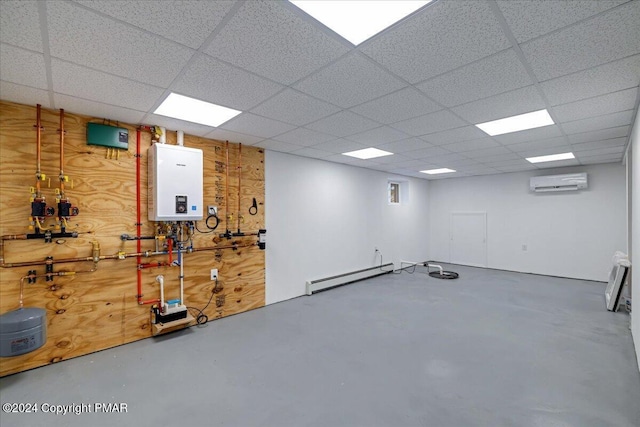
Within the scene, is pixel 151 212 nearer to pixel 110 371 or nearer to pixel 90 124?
pixel 90 124

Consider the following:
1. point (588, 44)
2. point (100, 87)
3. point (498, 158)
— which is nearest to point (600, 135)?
point (498, 158)

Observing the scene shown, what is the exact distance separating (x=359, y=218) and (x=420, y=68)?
433cm

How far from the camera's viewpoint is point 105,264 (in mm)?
3025

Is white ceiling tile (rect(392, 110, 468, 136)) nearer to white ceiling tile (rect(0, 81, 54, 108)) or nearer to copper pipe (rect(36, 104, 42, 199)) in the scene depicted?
white ceiling tile (rect(0, 81, 54, 108))

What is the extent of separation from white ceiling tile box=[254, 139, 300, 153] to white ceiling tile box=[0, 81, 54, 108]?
7.32ft

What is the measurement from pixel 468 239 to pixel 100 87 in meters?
8.22

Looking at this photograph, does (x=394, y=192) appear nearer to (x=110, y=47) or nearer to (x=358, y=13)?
(x=358, y=13)

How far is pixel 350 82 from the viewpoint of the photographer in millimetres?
2207

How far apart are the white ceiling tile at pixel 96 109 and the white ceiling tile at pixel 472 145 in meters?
4.09

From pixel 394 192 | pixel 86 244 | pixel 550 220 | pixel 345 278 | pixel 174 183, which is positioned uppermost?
pixel 394 192

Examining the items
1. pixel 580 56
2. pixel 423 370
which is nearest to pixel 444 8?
pixel 580 56

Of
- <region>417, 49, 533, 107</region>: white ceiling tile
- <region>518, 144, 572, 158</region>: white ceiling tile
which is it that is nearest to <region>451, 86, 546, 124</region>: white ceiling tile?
<region>417, 49, 533, 107</region>: white ceiling tile

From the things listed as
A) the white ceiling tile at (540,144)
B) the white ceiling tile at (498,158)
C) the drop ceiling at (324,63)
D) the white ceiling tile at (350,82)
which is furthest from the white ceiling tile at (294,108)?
the white ceiling tile at (498,158)

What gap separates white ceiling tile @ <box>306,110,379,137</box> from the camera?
9.85 feet
